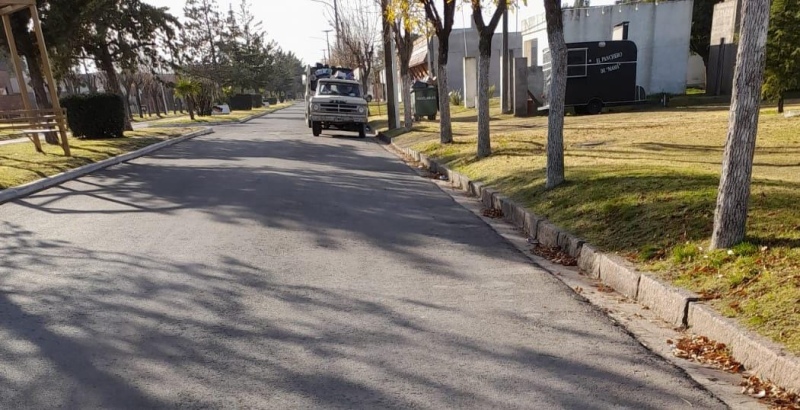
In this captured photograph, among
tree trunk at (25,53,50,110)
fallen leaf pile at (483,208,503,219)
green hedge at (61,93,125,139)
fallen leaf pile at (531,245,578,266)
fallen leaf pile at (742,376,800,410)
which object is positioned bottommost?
fallen leaf pile at (483,208,503,219)

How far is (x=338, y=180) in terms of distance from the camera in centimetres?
1055

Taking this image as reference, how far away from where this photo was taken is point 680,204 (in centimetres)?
568

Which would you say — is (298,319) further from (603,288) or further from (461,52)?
(461,52)

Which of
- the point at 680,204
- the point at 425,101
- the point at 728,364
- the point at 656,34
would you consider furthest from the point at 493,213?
the point at 656,34

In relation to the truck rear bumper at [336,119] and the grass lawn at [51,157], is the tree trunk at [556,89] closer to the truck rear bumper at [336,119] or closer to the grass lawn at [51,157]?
the grass lawn at [51,157]

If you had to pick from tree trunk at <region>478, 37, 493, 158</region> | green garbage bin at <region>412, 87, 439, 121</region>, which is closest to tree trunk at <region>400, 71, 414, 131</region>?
green garbage bin at <region>412, 87, 439, 121</region>

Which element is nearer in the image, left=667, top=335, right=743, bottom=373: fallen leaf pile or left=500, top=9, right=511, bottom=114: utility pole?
left=667, top=335, right=743, bottom=373: fallen leaf pile

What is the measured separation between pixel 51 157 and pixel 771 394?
15.5 m

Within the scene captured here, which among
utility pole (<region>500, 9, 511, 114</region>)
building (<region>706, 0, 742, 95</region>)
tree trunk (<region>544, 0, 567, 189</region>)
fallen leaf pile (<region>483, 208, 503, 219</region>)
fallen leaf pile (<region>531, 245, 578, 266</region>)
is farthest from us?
utility pole (<region>500, 9, 511, 114</region>)

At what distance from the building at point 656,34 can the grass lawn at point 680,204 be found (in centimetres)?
1493

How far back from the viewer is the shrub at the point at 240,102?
191ft

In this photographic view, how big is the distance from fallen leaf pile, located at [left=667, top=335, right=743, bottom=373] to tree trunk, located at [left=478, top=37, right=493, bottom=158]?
8.03 m

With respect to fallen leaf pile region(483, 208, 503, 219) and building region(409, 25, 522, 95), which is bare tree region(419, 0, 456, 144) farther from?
building region(409, 25, 522, 95)

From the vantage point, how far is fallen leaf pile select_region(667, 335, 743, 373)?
335 cm
